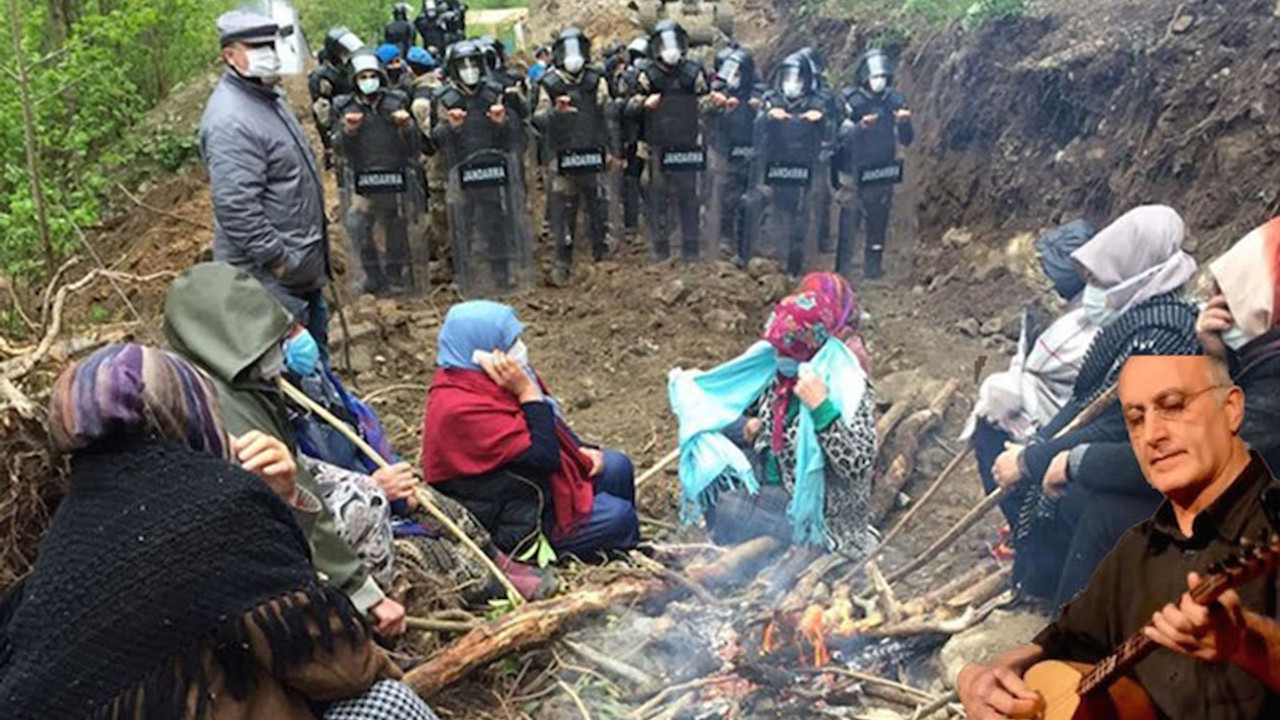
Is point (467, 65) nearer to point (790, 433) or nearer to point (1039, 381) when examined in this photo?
point (790, 433)

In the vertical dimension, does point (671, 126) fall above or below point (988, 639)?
above

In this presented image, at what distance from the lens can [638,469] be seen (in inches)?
245

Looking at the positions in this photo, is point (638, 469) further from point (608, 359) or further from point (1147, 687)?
point (1147, 687)

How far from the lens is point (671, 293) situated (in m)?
8.57

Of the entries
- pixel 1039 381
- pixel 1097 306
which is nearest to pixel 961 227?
pixel 1039 381

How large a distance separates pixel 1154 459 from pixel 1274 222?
0.94m

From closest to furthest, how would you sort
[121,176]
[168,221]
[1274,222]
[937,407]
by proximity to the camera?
[1274,222]
[937,407]
[168,221]
[121,176]

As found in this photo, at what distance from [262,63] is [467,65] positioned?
13.2 ft

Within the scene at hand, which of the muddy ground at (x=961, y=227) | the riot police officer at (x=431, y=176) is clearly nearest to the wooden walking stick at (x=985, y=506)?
the muddy ground at (x=961, y=227)

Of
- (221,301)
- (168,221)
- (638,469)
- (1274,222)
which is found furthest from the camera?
(168,221)

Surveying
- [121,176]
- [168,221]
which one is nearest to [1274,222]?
[168,221]

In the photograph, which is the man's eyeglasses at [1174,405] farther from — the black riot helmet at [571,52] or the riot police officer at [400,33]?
the riot police officer at [400,33]

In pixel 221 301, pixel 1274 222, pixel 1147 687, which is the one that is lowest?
pixel 1147 687

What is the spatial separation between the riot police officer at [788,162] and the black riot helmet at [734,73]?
412 millimetres
